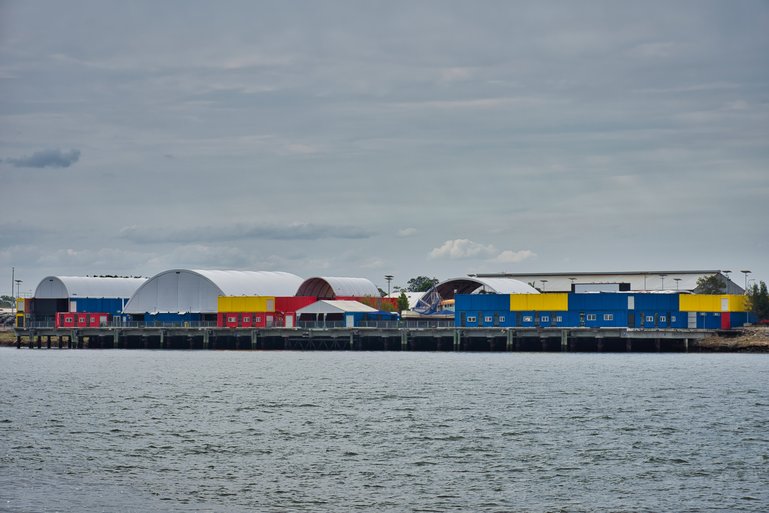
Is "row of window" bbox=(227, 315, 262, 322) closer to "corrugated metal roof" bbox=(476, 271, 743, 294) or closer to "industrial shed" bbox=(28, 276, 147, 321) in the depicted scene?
"industrial shed" bbox=(28, 276, 147, 321)

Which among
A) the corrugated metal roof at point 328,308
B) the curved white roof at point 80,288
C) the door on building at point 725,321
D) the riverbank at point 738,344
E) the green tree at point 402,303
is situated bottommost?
the riverbank at point 738,344

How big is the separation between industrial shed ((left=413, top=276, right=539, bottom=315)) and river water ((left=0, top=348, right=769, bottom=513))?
58.2 m

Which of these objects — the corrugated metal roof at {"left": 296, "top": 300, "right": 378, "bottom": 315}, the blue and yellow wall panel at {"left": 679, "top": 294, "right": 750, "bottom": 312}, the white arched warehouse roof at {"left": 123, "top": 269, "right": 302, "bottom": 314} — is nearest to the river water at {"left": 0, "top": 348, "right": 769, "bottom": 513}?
the blue and yellow wall panel at {"left": 679, "top": 294, "right": 750, "bottom": 312}

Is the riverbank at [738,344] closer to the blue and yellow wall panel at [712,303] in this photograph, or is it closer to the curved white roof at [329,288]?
the blue and yellow wall panel at [712,303]

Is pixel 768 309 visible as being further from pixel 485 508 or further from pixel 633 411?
pixel 485 508

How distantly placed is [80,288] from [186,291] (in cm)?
2278

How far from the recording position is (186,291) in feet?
523

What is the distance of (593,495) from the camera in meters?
39.4

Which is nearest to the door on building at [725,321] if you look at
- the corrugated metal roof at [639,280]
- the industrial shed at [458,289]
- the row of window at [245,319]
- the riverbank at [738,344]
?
the riverbank at [738,344]

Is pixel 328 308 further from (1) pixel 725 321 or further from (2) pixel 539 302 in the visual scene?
(1) pixel 725 321

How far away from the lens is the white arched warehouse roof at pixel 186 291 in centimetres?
15812

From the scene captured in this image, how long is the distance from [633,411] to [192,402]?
26223mm

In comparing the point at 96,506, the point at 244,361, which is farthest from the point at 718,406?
the point at 244,361

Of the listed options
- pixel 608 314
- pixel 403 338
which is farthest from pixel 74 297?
pixel 608 314
